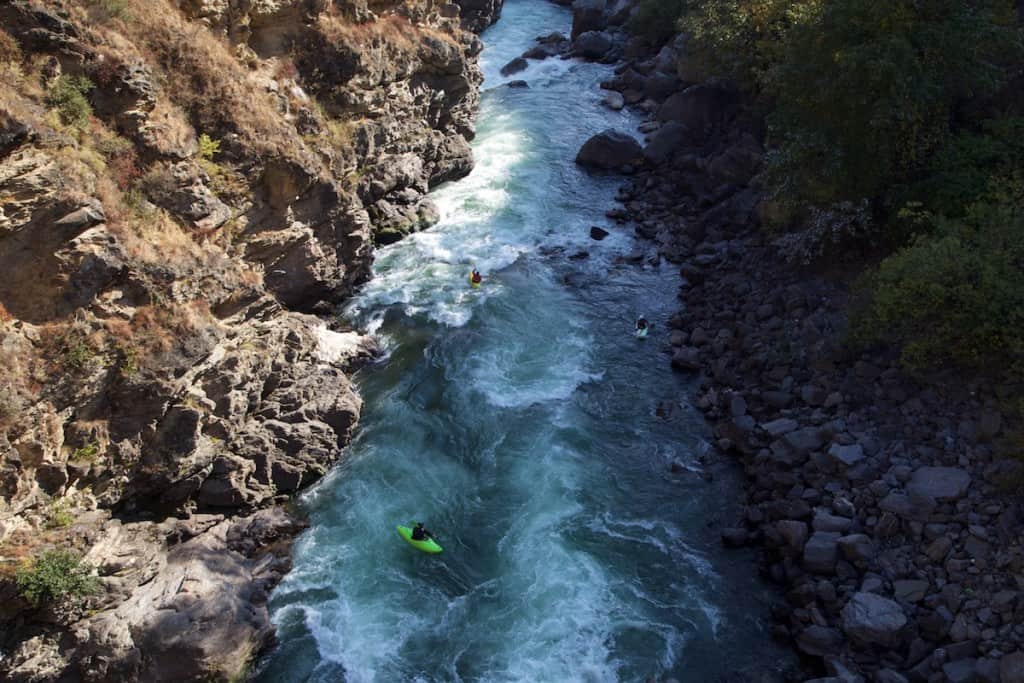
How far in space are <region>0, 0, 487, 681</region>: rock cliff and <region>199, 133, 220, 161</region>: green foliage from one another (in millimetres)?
60

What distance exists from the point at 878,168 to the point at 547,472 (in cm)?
1423

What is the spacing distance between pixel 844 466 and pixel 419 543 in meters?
11.2

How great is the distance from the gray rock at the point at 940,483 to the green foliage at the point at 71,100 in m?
22.7

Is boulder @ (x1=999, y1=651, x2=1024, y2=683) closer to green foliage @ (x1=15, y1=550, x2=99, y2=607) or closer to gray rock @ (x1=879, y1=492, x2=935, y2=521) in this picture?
gray rock @ (x1=879, y1=492, x2=935, y2=521)

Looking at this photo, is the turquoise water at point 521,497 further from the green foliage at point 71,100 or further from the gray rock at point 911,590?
the green foliage at point 71,100

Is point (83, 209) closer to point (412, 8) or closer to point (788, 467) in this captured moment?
point (788, 467)

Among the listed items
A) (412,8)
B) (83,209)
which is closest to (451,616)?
(83,209)

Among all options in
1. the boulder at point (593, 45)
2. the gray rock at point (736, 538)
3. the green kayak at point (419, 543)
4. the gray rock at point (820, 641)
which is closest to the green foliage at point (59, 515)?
the green kayak at point (419, 543)

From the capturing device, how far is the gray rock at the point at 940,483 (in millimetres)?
18766

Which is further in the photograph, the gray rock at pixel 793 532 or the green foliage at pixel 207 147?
the green foliage at pixel 207 147

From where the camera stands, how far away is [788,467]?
21.5m

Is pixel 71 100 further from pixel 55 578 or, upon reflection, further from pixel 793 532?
pixel 793 532

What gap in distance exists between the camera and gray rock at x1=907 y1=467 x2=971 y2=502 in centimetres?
1877

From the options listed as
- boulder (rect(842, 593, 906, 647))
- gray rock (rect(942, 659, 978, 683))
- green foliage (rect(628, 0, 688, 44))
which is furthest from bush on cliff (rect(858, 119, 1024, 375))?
green foliage (rect(628, 0, 688, 44))
